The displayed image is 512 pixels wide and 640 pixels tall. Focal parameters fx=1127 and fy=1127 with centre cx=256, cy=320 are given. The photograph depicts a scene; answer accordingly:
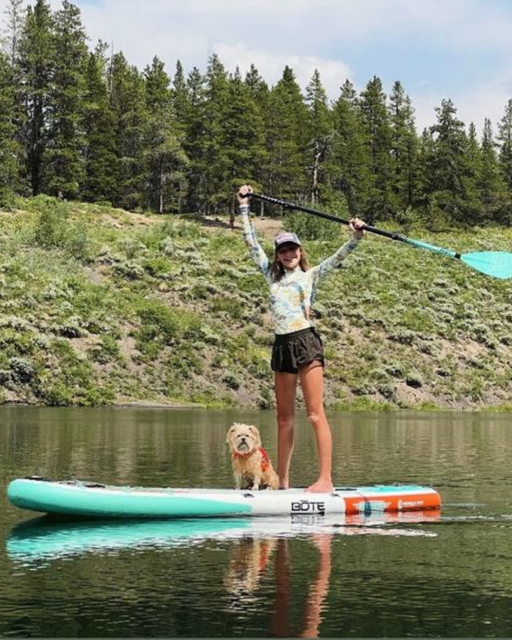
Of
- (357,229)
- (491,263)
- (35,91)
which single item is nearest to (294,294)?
(357,229)

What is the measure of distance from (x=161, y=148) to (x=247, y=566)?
70.2m

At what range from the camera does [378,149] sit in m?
93.1

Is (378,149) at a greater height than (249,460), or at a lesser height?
greater

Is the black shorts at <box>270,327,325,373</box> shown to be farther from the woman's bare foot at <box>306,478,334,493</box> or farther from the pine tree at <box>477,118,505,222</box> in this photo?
the pine tree at <box>477,118,505,222</box>

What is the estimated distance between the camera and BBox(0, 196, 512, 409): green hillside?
36312 millimetres

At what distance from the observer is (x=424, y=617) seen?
628cm

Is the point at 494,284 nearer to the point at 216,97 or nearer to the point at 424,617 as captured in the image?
the point at 216,97

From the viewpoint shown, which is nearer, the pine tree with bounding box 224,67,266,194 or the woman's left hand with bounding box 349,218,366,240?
the woman's left hand with bounding box 349,218,366,240

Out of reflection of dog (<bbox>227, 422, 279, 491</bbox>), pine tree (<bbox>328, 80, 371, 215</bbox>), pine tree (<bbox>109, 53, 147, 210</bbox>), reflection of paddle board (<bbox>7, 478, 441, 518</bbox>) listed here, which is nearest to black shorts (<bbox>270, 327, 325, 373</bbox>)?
reflection of dog (<bbox>227, 422, 279, 491</bbox>)

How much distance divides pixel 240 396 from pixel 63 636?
101 feet

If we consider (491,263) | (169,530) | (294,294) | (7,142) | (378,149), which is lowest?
(169,530)

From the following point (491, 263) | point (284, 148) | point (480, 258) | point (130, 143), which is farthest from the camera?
point (130, 143)

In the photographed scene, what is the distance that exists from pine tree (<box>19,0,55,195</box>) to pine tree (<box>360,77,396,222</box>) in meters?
25.8

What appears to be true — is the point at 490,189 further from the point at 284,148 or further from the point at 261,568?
the point at 261,568
